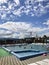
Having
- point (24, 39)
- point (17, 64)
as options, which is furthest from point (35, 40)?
point (17, 64)

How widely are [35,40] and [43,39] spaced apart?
356 centimetres

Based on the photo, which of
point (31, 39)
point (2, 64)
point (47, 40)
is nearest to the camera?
point (2, 64)

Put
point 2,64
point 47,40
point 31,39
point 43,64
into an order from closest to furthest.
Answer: point 43,64
point 2,64
point 47,40
point 31,39

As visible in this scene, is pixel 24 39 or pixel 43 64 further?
pixel 24 39

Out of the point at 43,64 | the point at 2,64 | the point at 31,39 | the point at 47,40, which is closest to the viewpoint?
the point at 43,64

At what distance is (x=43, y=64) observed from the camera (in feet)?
18.5

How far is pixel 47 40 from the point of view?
5516cm

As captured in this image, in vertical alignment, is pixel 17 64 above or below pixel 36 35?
below

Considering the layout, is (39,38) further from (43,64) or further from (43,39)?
(43,64)

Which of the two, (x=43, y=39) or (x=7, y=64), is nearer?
(x=7, y=64)

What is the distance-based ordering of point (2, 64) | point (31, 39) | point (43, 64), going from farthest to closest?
point (31, 39), point (2, 64), point (43, 64)

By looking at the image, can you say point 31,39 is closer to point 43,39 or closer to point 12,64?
point 43,39

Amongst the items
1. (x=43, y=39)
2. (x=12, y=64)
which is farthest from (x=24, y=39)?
(x=12, y=64)

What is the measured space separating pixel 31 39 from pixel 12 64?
50.7 meters
